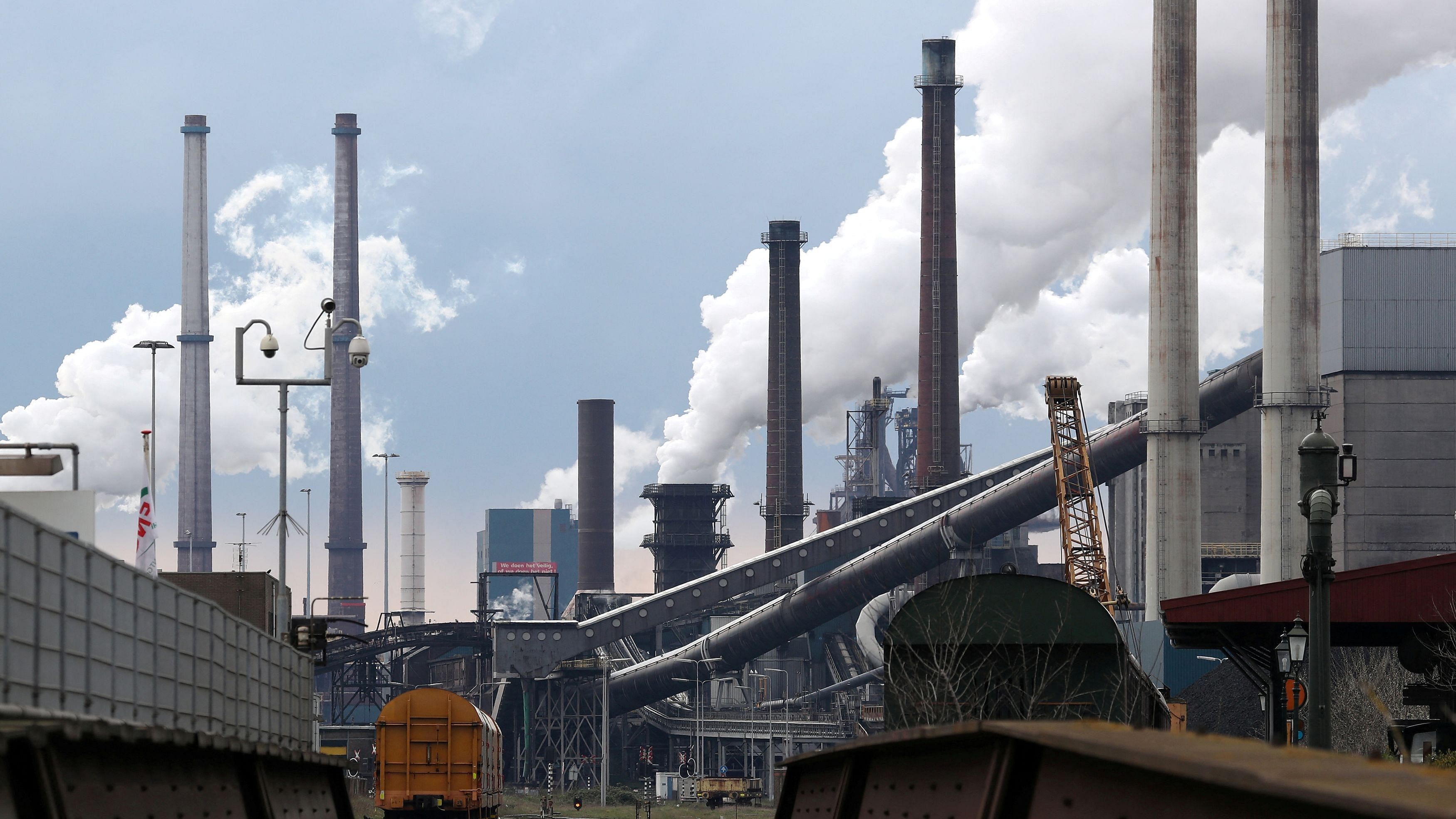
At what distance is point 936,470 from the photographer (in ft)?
311

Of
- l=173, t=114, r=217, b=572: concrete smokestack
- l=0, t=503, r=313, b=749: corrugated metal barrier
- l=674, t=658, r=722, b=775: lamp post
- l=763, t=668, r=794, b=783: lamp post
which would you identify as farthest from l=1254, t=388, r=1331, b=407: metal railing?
l=173, t=114, r=217, b=572: concrete smokestack

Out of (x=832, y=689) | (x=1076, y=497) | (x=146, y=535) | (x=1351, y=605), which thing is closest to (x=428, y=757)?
(x=146, y=535)

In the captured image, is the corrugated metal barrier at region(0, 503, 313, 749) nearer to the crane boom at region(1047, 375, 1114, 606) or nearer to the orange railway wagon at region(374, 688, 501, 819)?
the orange railway wagon at region(374, 688, 501, 819)

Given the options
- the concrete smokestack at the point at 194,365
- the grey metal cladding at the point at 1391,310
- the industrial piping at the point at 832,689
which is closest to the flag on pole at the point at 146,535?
the industrial piping at the point at 832,689

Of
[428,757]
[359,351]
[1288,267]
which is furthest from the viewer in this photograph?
[1288,267]

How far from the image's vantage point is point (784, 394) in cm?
10244

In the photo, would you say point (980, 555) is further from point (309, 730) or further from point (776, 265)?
point (309, 730)

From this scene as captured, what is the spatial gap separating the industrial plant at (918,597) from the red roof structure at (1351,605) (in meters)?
0.07

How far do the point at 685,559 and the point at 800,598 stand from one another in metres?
26.9

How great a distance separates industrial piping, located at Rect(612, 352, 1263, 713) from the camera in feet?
262

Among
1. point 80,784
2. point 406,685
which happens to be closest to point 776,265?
point 406,685

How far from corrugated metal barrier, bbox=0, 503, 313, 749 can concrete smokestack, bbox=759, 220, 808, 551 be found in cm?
8757

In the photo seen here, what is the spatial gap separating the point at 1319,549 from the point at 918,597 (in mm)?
4973

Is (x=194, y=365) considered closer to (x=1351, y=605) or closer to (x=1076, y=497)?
(x=1076, y=497)
